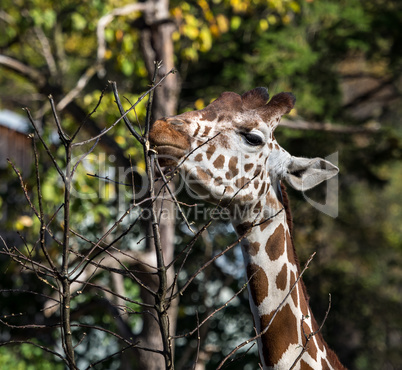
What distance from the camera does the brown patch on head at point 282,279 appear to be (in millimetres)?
3129

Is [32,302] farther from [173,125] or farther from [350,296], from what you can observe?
[173,125]

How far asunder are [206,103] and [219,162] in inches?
189

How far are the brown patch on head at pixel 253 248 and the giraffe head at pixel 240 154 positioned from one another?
212mm

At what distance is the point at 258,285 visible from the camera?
3.10 m

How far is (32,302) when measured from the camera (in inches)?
338

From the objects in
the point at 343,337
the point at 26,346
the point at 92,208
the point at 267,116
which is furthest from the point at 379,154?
the point at 267,116

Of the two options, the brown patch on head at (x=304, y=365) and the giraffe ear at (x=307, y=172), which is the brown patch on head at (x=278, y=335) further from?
the giraffe ear at (x=307, y=172)

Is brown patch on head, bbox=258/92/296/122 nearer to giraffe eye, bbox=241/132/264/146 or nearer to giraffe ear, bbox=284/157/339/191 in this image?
giraffe eye, bbox=241/132/264/146

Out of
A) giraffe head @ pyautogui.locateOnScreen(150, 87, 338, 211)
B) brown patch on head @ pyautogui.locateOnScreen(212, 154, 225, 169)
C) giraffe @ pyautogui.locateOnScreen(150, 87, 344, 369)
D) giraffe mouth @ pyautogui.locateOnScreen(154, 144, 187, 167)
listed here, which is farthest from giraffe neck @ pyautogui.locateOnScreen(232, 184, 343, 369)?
giraffe mouth @ pyautogui.locateOnScreen(154, 144, 187, 167)

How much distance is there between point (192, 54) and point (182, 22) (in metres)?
0.63

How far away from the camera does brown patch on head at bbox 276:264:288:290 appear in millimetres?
3129

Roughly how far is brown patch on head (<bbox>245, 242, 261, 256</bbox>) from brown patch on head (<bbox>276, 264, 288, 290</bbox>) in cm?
16

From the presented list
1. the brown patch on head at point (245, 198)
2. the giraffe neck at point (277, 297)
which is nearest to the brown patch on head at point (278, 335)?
the giraffe neck at point (277, 297)

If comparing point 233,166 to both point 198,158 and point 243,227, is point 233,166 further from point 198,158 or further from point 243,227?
point 243,227
